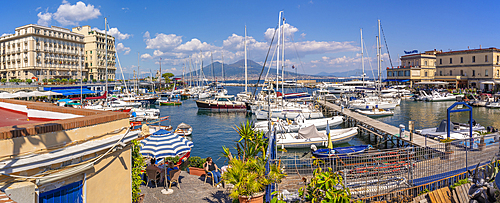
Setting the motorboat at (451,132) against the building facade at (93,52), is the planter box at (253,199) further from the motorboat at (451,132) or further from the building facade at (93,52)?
the building facade at (93,52)

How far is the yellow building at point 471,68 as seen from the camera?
240 feet

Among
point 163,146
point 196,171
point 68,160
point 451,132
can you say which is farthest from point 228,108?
point 68,160

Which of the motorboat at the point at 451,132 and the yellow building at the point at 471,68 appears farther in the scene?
the yellow building at the point at 471,68

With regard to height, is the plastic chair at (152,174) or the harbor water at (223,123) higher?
the plastic chair at (152,174)

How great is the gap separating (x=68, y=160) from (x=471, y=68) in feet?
319

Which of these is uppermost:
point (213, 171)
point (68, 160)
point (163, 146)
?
point (68, 160)

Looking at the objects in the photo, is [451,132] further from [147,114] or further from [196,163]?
[147,114]

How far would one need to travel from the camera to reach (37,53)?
86.2 m

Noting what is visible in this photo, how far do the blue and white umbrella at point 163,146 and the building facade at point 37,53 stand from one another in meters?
89.5

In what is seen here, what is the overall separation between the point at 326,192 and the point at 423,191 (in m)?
5.82

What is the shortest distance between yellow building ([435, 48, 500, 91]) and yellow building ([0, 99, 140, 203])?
284 feet

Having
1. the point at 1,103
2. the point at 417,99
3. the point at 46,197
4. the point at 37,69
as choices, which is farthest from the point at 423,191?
the point at 37,69

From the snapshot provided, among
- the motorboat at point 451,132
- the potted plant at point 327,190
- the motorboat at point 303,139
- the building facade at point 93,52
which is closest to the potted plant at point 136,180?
the potted plant at point 327,190

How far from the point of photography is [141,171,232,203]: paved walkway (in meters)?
10.3
